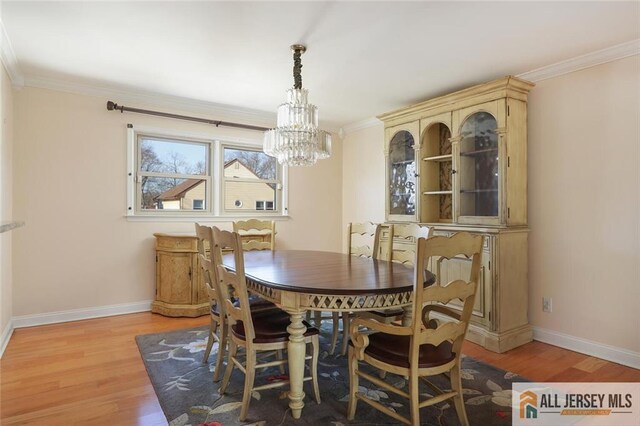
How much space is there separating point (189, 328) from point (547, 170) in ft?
11.5

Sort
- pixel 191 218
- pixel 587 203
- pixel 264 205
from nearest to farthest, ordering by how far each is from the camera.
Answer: pixel 587 203 → pixel 191 218 → pixel 264 205

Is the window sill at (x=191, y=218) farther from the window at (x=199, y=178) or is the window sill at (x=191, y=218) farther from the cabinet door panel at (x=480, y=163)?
the cabinet door panel at (x=480, y=163)

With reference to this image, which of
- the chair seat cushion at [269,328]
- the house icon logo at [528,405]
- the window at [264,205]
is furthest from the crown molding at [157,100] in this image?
the house icon logo at [528,405]

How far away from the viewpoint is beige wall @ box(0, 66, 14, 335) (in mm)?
2814

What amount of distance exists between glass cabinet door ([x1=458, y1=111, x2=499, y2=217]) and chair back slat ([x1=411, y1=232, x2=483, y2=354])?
162 cm

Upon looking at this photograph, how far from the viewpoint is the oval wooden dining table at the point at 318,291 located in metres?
1.76

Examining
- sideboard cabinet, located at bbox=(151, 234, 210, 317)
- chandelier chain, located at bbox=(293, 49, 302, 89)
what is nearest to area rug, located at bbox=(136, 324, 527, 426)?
sideboard cabinet, located at bbox=(151, 234, 210, 317)

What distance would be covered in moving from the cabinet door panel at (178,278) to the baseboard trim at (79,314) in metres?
0.39

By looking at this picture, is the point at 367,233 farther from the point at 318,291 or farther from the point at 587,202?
the point at 587,202

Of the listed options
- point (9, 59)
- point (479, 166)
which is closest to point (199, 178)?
point (9, 59)

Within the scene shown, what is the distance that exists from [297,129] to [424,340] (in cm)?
167

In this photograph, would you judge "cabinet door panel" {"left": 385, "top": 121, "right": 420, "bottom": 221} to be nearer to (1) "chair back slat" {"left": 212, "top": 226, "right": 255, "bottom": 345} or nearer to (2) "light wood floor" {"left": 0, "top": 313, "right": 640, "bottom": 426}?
(2) "light wood floor" {"left": 0, "top": 313, "right": 640, "bottom": 426}

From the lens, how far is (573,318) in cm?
292

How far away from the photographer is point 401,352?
67.7 inches
